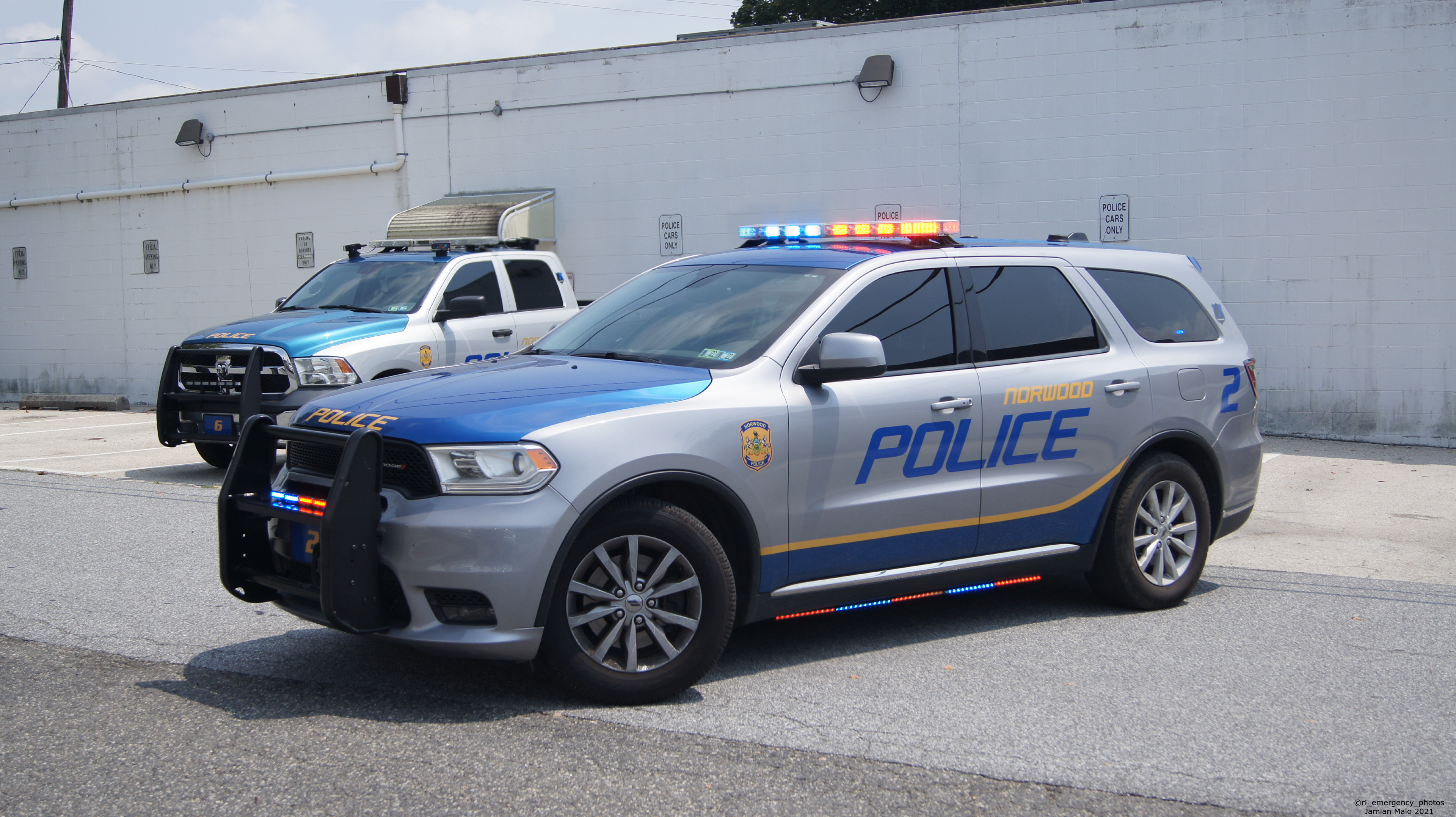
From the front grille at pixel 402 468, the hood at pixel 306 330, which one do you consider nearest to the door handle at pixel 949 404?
the front grille at pixel 402 468

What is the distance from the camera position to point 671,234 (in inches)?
624

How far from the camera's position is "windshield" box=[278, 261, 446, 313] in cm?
1059

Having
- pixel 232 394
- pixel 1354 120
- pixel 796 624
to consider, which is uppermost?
pixel 1354 120

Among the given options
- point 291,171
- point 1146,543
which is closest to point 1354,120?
point 1146,543

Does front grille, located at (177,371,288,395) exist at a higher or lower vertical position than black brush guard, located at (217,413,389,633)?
higher

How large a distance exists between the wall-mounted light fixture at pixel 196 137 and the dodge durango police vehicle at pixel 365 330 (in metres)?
9.08

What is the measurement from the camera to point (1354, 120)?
1249cm

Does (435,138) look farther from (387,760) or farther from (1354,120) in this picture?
(387,760)

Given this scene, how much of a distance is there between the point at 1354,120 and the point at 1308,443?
3.29 meters

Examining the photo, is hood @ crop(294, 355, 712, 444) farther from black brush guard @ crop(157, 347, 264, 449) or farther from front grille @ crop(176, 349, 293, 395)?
black brush guard @ crop(157, 347, 264, 449)

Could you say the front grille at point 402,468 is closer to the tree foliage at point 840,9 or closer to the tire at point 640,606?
the tire at point 640,606

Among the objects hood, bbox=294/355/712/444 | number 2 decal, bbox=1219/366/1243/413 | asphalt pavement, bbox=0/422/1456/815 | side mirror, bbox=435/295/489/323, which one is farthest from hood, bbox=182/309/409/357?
number 2 decal, bbox=1219/366/1243/413

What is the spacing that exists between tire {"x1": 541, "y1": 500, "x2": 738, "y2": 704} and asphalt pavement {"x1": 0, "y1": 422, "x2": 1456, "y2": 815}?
14 cm

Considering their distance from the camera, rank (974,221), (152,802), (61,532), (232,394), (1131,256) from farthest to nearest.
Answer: (974,221), (232,394), (61,532), (1131,256), (152,802)
